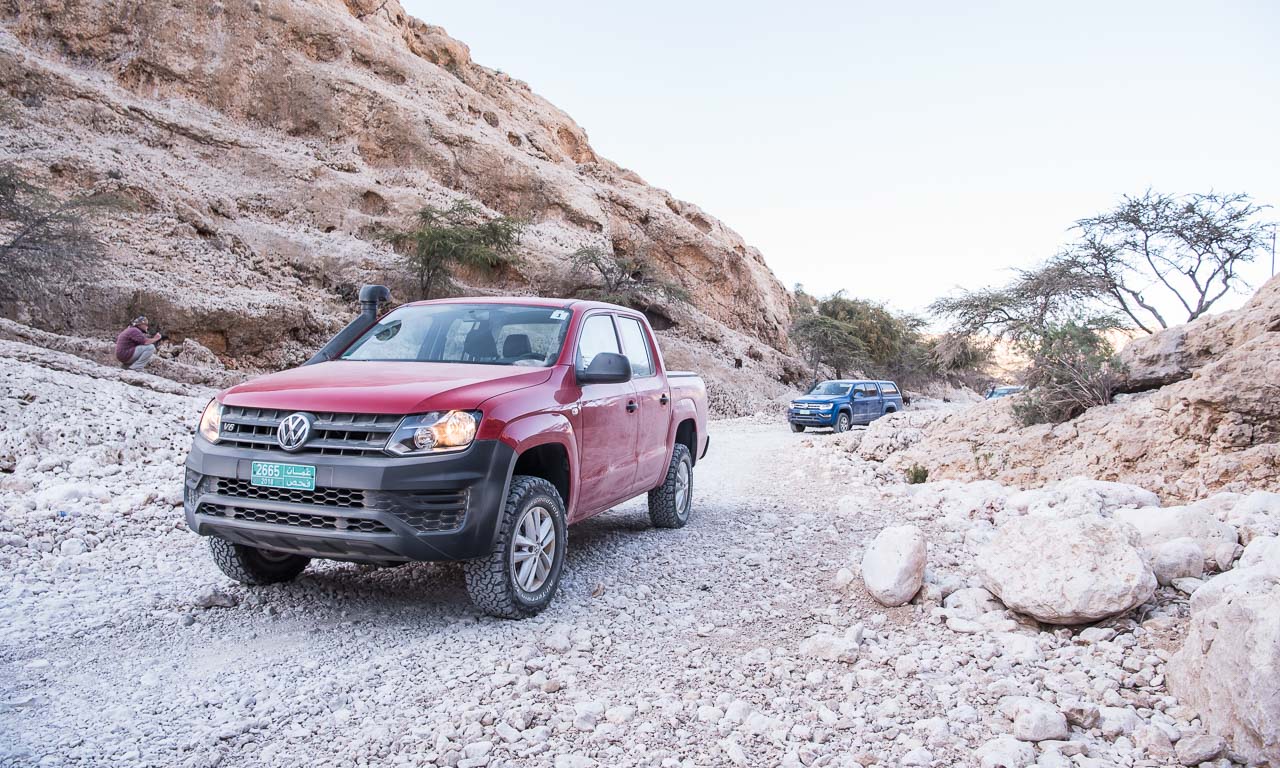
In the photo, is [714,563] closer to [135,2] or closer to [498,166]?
[498,166]

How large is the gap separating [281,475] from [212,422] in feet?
2.32

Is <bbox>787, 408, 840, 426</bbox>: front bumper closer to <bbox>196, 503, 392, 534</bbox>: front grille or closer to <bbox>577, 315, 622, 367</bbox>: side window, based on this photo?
<bbox>577, 315, 622, 367</bbox>: side window

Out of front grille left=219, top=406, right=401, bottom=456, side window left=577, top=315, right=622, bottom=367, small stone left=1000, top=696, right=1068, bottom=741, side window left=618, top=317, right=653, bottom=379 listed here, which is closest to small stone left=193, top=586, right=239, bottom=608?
front grille left=219, top=406, right=401, bottom=456

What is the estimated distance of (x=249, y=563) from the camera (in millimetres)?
4387

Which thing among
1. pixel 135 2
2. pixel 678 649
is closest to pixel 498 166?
pixel 135 2

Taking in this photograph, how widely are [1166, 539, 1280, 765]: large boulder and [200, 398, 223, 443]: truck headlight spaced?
4.58 meters

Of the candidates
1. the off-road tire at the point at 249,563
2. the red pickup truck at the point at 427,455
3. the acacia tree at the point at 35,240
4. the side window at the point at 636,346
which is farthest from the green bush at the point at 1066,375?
the acacia tree at the point at 35,240

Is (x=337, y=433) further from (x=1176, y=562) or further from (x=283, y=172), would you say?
(x=283, y=172)

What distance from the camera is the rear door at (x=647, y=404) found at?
566 cm

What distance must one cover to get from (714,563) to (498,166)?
35.1 m

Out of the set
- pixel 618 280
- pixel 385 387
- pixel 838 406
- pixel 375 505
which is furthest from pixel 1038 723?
pixel 618 280

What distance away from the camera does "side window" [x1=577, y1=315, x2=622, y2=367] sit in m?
4.99

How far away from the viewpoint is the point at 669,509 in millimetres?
6582

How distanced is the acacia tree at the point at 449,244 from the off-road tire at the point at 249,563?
2481 cm
